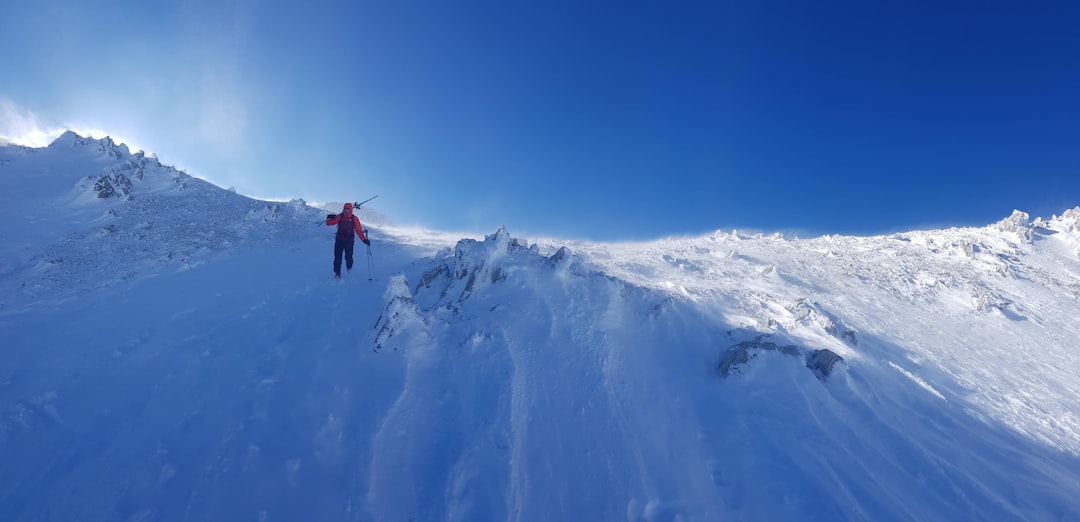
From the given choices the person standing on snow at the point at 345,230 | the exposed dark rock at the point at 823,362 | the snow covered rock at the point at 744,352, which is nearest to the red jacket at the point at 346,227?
the person standing on snow at the point at 345,230

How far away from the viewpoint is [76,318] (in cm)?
1534

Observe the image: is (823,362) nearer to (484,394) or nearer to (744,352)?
(744,352)

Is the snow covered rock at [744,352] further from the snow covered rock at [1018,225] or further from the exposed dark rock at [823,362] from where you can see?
the snow covered rock at [1018,225]

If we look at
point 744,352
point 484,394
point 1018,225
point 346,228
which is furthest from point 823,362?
point 1018,225

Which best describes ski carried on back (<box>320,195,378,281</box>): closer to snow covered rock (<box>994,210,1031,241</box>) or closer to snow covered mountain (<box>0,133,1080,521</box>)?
snow covered mountain (<box>0,133,1080,521</box>)

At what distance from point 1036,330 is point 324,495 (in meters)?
37.1

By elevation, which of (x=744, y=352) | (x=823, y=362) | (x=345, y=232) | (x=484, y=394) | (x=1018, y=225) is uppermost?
(x=1018, y=225)

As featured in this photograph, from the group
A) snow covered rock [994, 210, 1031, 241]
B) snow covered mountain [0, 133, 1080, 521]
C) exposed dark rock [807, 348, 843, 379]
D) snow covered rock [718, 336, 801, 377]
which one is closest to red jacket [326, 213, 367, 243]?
snow covered mountain [0, 133, 1080, 521]

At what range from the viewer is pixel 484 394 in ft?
42.6

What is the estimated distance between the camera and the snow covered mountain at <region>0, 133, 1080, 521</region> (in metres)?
9.88

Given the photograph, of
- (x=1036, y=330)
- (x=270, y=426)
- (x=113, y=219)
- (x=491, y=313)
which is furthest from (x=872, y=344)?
(x=113, y=219)

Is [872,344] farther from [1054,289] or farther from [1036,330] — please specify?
[1054,289]

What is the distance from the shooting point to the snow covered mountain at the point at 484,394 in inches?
389

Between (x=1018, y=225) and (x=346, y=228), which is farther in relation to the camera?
(x=1018, y=225)
